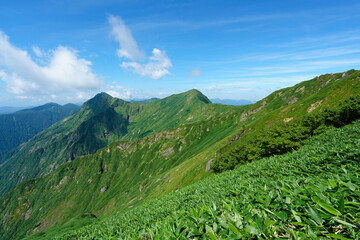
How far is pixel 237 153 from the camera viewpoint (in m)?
59.1

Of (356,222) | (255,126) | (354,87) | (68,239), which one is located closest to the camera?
(356,222)

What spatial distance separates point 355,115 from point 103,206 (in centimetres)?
24338

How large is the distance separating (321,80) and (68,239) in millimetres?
268028

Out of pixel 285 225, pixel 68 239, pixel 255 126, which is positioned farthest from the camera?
pixel 255 126

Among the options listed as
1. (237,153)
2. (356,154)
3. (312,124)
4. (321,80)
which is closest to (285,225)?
(356,154)

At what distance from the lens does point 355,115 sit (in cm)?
4369

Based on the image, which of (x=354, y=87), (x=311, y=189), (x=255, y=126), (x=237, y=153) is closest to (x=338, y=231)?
(x=311, y=189)

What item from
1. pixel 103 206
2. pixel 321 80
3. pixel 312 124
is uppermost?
pixel 321 80

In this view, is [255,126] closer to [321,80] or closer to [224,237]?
[224,237]

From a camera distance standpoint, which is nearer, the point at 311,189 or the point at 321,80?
the point at 311,189

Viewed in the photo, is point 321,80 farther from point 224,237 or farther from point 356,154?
point 224,237

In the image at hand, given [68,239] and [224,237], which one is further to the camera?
[68,239]

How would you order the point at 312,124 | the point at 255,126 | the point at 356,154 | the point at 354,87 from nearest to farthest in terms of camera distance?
1. the point at 356,154
2. the point at 312,124
3. the point at 354,87
4. the point at 255,126

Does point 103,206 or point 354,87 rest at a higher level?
point 354,87
